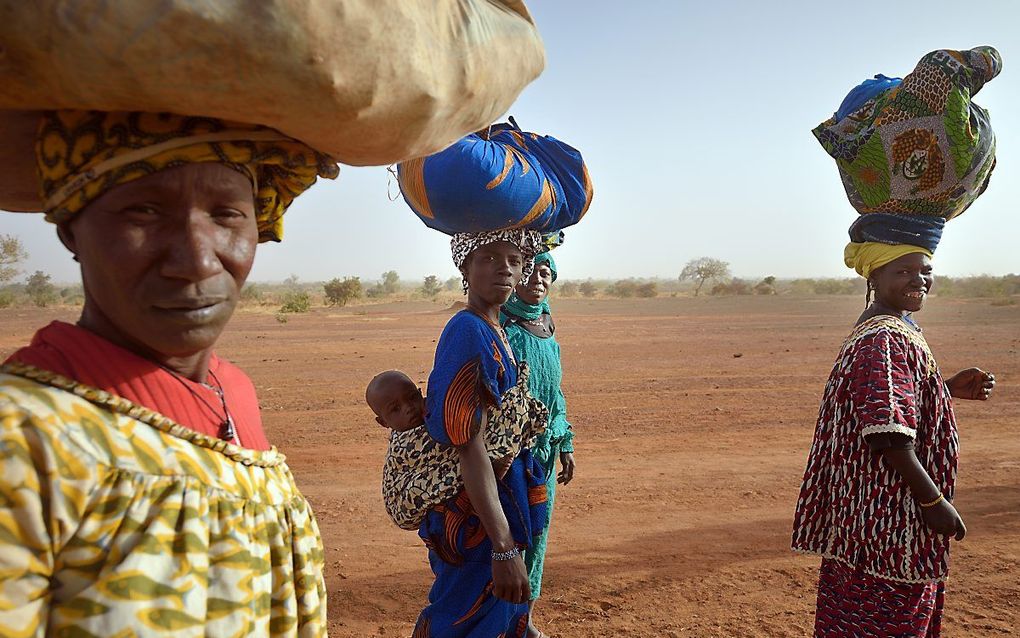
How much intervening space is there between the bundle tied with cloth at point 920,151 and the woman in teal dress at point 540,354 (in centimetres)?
160

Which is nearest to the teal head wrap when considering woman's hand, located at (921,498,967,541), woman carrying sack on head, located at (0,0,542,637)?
woman's hand, located at (921,498,967,541)

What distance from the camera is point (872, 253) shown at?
138 inches

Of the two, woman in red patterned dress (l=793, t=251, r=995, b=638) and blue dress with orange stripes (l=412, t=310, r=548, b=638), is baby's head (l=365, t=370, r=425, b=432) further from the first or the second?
woman in red patterned dress (l=793, t=251, r=995, b=638)

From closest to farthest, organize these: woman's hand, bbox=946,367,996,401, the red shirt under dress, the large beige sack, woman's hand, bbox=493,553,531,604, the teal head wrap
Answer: the large beige sack, the red shirt under dress, woman's hand, bbox=493,553,531,604, woman's hand, bbox=946,367,996,401, the teal head wrap

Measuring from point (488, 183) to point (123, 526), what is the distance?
2.09 m

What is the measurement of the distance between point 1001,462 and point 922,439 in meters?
5.92

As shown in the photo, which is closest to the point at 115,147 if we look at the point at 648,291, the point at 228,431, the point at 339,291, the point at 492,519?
the point at 228,431

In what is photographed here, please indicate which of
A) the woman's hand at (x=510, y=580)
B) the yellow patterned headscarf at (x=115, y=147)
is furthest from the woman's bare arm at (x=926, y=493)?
the yellow patterned headscarf at (x=115, y=147)

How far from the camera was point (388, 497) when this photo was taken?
10.2 feet

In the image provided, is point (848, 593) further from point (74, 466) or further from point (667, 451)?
point (667, 451)

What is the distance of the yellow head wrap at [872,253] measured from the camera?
3.41m

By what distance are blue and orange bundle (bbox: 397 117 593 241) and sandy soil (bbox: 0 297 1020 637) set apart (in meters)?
2.48

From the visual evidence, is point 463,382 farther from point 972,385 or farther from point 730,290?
point 730,290

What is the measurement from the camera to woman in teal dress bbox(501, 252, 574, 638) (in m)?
3.69
